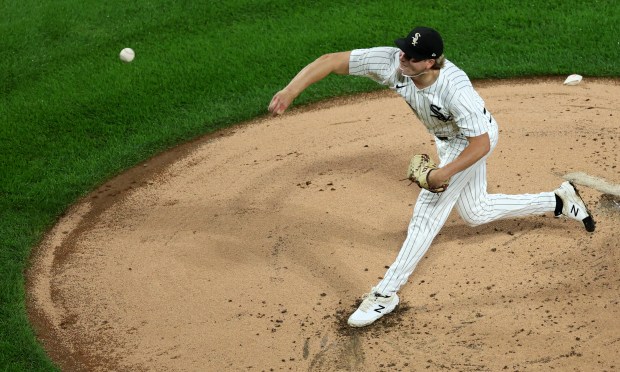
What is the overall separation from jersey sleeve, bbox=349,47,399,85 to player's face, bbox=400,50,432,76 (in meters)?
0.23

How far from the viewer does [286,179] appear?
9.20 meters

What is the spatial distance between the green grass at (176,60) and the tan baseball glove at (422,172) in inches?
150

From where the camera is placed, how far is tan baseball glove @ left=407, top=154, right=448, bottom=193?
679 cm

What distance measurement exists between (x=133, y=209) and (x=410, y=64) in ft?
11.8

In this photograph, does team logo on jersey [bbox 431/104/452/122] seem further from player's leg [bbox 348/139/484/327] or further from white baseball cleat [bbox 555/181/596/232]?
white baseball cleat [bbox 555/181/596/232]

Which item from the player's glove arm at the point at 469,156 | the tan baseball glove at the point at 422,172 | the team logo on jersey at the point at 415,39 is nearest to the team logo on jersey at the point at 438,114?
the player's glove arm at the point at 469,156

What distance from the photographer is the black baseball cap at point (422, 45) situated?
6.46 meters

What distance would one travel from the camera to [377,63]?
6.92m

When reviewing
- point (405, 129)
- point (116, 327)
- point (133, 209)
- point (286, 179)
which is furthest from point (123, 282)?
point (405, 129)

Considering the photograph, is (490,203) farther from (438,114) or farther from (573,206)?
(438,114)

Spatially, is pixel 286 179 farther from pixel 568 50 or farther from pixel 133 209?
pixel 568 50

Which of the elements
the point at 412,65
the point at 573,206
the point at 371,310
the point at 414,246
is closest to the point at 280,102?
the point at 412,65

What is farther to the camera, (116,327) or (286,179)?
(286,179)

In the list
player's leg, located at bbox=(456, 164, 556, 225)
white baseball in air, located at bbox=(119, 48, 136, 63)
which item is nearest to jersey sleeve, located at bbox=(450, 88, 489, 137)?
player's leg, located at bbox=(456, 164, 556, 225)
